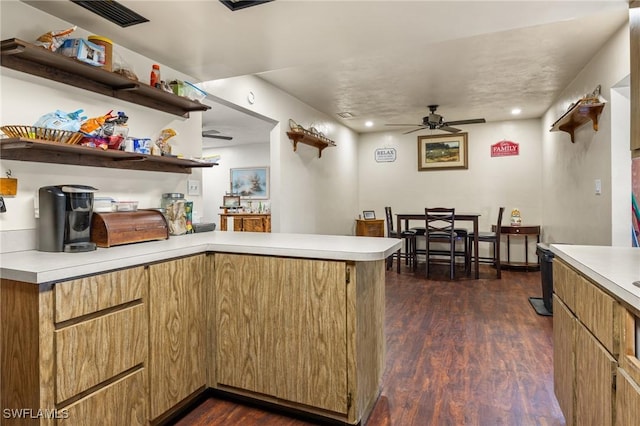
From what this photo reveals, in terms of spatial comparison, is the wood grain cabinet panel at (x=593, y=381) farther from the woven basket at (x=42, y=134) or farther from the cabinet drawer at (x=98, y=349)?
the woven basket at (x=42, y=134)

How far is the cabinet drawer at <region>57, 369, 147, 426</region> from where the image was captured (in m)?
1.39

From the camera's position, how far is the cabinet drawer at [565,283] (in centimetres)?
152

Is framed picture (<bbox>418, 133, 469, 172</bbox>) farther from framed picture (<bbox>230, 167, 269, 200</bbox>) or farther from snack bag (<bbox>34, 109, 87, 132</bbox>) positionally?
snack bag (<bbox>34, 109, 87, 132</bbox>)

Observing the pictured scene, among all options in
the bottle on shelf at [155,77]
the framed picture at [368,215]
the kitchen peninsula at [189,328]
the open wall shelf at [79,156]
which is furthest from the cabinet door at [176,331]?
the framed picture at [368,215]

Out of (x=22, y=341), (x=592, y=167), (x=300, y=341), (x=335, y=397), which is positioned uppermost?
(x=592, y=167)

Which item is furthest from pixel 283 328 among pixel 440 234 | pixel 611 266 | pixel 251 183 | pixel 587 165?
pixel 251 183

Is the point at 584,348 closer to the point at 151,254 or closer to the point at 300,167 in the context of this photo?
Result: the point at 151,254

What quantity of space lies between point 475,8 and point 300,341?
1875mm

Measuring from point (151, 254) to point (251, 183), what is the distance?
21.5 ft

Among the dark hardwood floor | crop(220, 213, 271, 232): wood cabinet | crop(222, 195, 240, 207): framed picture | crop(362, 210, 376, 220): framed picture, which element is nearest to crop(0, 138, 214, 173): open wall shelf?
the dark hardwood floor

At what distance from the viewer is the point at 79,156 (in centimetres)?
198

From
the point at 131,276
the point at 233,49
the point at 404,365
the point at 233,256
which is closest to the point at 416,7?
the point at 233,49

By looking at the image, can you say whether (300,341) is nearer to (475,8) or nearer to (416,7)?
(416,7)

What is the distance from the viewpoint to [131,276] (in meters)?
1.58
